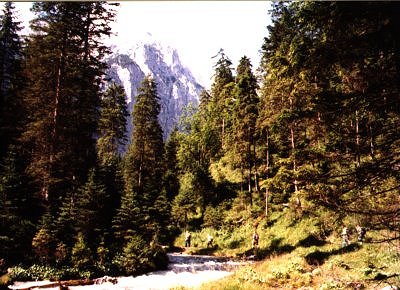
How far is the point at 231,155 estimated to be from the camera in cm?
4025

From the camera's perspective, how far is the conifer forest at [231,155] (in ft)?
22.7

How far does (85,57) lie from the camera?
25734 millimetres

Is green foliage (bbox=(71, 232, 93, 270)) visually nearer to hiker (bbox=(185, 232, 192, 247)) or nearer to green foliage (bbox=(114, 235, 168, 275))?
green foliage (bbox=(114, 235, 168, 275))

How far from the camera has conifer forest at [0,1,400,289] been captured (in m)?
6.91

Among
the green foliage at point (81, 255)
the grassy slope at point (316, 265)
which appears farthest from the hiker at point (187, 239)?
the green foliage at point (81, 255)

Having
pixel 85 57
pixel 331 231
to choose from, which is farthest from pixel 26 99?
pixel 331 231

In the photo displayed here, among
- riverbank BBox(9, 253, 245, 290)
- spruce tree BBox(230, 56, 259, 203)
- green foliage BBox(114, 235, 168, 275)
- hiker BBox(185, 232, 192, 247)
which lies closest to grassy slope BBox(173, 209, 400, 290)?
riverbank BBox(9, 253, 245, 290)

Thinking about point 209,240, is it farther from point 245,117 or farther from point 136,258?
point 136,258

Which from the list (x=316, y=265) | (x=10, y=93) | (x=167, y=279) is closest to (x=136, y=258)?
(x=167, y=279)

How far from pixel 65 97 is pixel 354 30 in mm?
21186

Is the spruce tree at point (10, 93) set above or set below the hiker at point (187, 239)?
above

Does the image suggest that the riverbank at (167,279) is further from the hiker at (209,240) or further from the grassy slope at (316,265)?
the hiker at (209,240)

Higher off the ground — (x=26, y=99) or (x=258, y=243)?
(x=26, y=99)

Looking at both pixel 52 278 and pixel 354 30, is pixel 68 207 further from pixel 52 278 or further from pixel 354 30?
pixel 354 30
